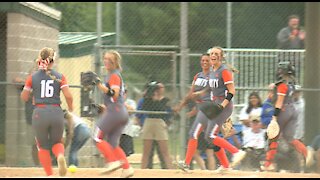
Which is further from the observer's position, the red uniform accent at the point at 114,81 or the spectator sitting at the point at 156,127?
the spectator sitting at the point at 156,127

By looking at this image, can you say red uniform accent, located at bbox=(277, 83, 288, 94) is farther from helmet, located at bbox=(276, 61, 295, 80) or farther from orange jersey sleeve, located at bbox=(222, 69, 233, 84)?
orange jersey sleeve, located at bbox=(222, 69, 233, 84)

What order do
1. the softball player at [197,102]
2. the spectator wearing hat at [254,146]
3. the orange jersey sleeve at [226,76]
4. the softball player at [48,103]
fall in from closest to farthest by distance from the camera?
the softball player at [48,103]
the orange jersey sleeve at [226,76]
the softball player at [197,102]
the spectator wearing hat at [254,146]

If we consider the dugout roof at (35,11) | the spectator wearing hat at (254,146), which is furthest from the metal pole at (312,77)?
the dugout roof at (35,11)

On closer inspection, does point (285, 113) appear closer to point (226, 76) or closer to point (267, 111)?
point (267, 111)

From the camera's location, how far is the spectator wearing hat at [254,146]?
49.4 feet

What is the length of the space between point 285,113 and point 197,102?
51.6 inches

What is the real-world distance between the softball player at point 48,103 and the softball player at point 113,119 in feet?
1.57

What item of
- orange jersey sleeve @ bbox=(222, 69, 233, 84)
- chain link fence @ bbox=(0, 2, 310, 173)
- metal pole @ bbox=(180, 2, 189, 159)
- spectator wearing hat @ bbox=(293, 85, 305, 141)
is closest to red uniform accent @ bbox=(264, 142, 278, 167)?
spectator wearing hat @ bbox=(293, 85, 305, 141)

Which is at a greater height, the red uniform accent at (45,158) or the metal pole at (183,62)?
the metal pole at (183,62)

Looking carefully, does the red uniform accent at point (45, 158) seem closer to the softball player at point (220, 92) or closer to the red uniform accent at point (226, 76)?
the softball player at point (220, 92)

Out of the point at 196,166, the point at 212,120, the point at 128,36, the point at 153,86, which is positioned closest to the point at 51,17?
the point at 153,86

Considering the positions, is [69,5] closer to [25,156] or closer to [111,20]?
[111,20]

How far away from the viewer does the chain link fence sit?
51.3 feet

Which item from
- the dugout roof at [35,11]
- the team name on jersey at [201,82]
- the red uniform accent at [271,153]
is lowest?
the red uniform accent at [271,153]
